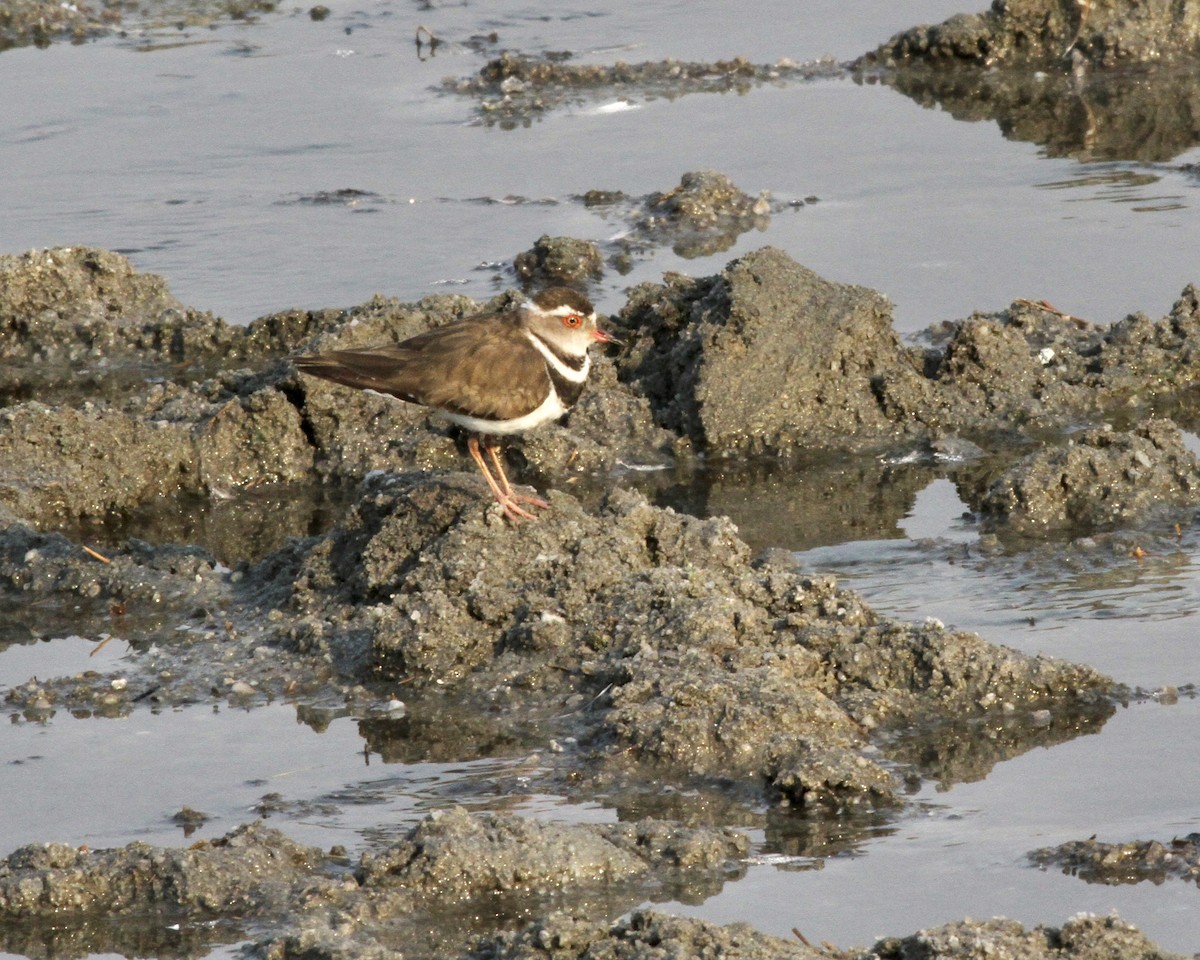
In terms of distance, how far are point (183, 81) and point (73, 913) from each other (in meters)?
11.9

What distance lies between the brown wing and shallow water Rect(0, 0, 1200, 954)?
1339 mm

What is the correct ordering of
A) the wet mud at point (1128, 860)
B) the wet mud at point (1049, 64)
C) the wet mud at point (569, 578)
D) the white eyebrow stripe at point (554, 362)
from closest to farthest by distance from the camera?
the wet mud at point (1128, 860) < the wet mud at point (569, 578) < the white eyebrow stripe at point (554, 362) < the wet mud at point (1049, 64)

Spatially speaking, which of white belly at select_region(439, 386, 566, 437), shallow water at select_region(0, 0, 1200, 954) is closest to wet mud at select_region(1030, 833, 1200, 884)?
shallow water at select_region(0, 0, 1200, 954)

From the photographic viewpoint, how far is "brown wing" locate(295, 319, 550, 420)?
721 cm

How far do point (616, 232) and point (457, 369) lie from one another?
4.83m

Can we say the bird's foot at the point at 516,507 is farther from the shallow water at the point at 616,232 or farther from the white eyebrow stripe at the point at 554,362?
the shallow water at the point at 616,232

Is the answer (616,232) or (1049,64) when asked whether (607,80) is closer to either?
(1049,64)

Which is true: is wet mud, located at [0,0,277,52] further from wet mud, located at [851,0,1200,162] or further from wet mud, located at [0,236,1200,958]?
wet mud, located at [0,236,1200,958]

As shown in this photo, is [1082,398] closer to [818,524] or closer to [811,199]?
[818,524]

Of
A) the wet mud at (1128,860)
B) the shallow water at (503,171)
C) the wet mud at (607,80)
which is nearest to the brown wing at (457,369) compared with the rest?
the wet mud at (1128,860)

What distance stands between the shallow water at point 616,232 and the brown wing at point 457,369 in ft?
4.39

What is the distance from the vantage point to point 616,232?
1189 cm

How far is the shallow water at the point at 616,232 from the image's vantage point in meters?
5.55

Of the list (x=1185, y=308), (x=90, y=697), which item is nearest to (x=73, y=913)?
(x=90, y=697)
